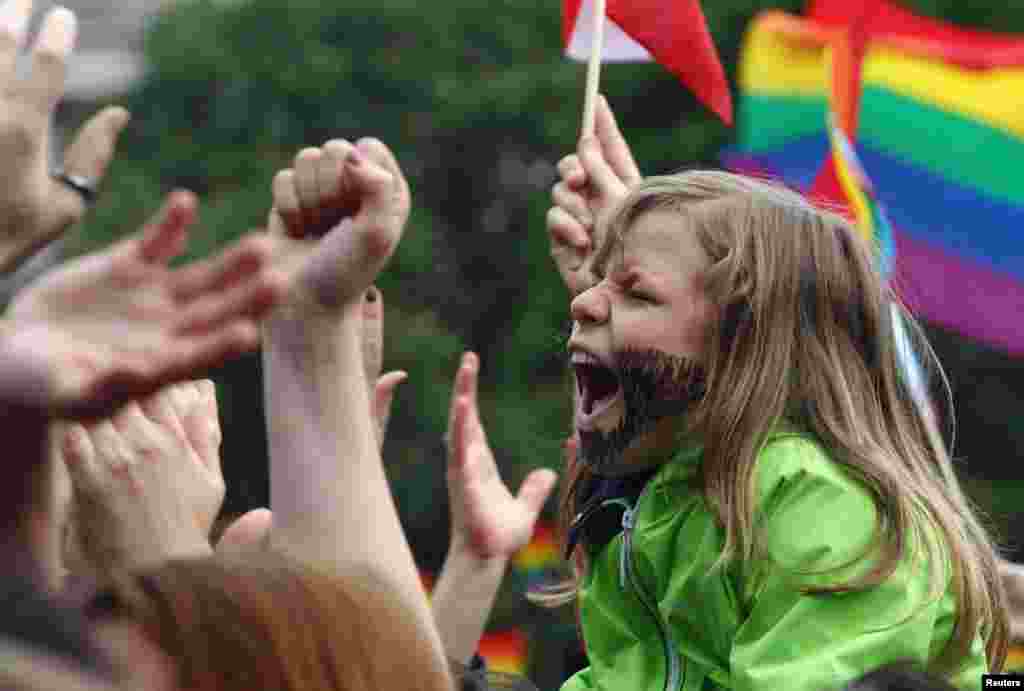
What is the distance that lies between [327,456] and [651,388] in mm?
690

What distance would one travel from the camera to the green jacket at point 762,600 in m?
2.38

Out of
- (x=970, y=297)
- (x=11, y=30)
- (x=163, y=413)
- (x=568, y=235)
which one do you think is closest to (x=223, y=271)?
(x=11, y=30)

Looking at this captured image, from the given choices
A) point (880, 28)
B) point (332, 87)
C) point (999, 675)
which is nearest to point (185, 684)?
point (999, 675)

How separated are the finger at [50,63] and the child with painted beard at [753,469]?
78 centimetres

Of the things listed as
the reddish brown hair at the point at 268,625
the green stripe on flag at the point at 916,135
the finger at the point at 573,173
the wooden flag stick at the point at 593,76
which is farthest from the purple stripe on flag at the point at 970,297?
the reddish brown hair at the point at 268,625

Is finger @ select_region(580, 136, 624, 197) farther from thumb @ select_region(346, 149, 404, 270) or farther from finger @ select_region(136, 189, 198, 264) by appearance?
finger @ select_region(136, 189, 198, 264)

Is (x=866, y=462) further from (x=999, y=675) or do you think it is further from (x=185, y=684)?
(x=185, y=684)

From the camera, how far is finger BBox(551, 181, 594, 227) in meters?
2.99

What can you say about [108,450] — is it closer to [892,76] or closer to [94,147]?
[94,147]

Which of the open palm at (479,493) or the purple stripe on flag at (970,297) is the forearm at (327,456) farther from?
the purple stripe on flag at (970,297)

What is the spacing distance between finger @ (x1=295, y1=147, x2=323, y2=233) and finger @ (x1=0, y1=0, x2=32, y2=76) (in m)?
0.25

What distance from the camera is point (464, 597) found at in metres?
2.56

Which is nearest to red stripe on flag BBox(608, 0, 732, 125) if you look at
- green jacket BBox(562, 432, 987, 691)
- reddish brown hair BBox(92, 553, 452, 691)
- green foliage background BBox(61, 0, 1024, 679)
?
green jacket BBox(562, 432, 987, 691)

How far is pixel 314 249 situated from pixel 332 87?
617 inches
